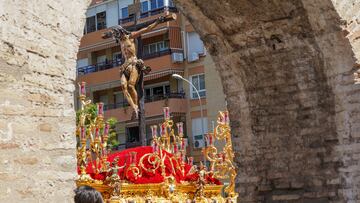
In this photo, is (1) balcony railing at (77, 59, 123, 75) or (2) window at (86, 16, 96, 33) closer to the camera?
(1) balcony railing at (77, 59, 123, 75)

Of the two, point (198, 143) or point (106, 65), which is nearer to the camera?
point (198, 143)

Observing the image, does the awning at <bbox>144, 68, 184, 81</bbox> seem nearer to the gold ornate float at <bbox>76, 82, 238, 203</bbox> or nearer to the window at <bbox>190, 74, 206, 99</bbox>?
the window at <bbox>190, 74, 206, 99</bbox>

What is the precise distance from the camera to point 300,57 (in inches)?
287

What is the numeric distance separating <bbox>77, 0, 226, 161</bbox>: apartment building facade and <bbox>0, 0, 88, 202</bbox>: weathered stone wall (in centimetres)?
1884

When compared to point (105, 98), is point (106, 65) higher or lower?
higher

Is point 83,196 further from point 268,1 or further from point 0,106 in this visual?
point 268,1

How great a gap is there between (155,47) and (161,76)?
57.1 inches

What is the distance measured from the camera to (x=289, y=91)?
744cm

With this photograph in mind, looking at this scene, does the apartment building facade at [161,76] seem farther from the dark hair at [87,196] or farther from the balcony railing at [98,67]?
the dark hair at [87,196]

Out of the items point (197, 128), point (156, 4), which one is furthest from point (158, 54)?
point (197, 128)

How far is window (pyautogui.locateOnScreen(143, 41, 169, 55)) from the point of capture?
1017 inches

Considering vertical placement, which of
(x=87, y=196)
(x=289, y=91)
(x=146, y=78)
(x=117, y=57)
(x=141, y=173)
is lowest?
(x=87, y=196)

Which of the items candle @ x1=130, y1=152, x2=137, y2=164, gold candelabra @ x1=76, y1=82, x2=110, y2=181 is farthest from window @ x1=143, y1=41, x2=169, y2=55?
candle @ x1=130, y1=152, x2=137, y2=164

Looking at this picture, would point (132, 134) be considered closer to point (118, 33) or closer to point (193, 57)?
point (193, 57)
